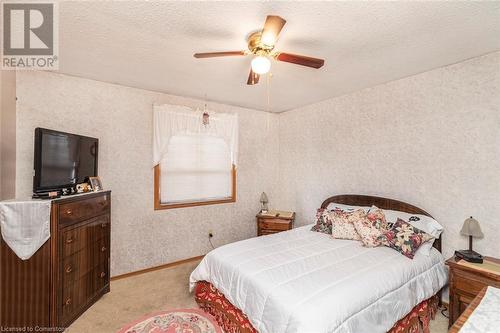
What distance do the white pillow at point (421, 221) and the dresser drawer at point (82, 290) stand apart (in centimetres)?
333

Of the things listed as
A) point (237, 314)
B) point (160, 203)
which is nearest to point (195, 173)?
point (160, 203)

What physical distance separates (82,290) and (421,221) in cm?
360

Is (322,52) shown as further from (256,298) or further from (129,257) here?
(129,257)

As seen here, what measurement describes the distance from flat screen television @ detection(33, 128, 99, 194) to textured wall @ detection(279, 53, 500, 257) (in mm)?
3231

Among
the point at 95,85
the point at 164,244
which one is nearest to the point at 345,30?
the point at 95,85

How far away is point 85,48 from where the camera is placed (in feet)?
6.78

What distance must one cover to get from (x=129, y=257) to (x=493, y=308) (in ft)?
11.6

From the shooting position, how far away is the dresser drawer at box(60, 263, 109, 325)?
2.04m

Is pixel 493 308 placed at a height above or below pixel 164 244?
above

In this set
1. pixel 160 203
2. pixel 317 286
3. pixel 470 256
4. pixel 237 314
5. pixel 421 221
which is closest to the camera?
pixel 317 286

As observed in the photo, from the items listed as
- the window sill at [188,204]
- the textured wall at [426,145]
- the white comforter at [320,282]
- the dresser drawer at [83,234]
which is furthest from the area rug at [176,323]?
the textured wall at [426,145]

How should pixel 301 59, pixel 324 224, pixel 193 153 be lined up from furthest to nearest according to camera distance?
pixel 193 153 < pixel 324 224 < pixel 301 59

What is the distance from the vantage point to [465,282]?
1.91 m

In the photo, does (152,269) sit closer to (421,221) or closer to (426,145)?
(421,221)
